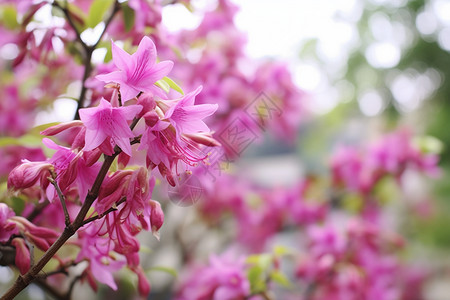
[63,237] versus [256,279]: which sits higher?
[63,237]

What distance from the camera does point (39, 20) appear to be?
0.81 m

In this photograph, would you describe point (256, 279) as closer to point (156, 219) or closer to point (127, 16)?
point (156, 219)

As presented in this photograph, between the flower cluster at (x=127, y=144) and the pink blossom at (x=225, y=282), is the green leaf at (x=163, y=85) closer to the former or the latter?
the flower cluster at (x=127, y=144)

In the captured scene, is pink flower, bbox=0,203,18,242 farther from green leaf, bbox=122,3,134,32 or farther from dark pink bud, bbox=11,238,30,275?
green leaf, bbox=122,3,134,32

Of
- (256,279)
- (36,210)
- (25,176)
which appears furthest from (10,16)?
(256,279)

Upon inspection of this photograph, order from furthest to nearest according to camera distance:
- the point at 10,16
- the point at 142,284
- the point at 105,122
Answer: the point at 10,16 < the point at 142,284 < the point at 105,122

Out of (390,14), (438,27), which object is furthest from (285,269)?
(438,27)

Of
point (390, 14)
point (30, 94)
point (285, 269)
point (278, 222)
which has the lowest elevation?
point (285, 269)

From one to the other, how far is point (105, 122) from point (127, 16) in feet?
1.12

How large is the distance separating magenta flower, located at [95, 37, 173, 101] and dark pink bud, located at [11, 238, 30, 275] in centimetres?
20

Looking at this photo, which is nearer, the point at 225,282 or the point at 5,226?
the point at 5,226

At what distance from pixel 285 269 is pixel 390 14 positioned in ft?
6.14

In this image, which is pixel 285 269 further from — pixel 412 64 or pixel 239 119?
pixel 412 64

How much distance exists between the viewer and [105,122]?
384 mm
